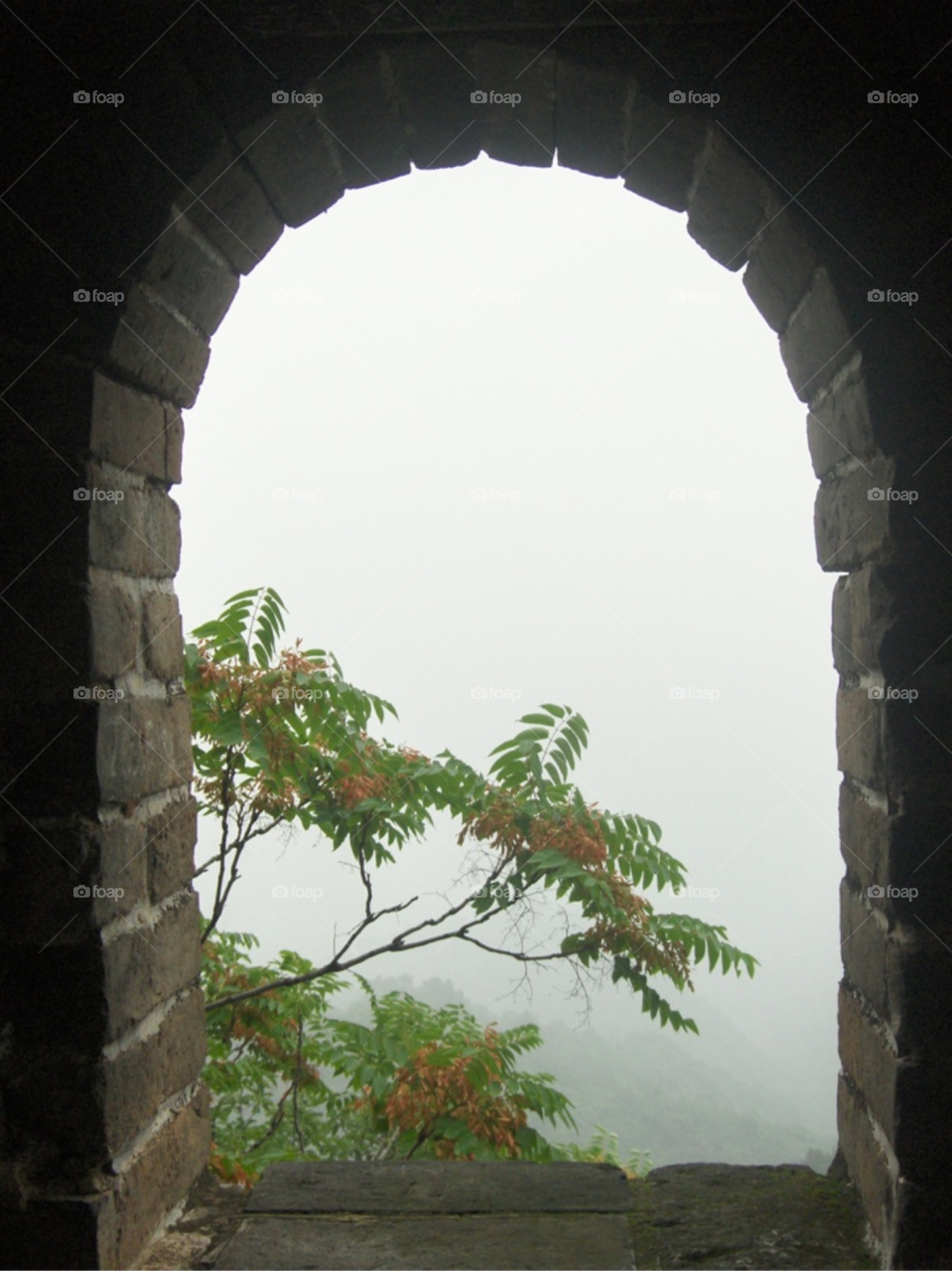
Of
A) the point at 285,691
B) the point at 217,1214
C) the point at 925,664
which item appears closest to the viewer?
the point at 925,664

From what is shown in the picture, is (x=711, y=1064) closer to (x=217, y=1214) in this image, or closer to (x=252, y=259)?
(x=217, y=1214)

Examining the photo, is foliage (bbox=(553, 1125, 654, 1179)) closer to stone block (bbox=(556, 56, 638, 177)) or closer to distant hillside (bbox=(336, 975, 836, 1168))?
distant hillside (bbox=(336, 975, 836, 1168))

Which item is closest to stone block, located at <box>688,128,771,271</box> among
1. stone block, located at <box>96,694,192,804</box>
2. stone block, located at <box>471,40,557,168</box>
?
stone block, located at <box>471,40,557,168</box>

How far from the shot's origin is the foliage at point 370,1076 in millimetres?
2680

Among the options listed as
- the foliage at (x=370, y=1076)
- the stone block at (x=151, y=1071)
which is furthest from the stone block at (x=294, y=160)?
the foliage at (x=370, y=1076)

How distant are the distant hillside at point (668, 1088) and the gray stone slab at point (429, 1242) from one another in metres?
2.23

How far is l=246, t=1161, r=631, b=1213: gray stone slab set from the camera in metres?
1.88

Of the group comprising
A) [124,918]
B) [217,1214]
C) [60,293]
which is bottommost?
[217,1214]

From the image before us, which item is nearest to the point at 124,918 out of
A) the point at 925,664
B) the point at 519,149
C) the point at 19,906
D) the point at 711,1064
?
the point at 19,906

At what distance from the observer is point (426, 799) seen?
2.74 meters

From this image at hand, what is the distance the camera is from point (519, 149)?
197cm

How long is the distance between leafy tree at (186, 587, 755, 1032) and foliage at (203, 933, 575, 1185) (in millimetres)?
114

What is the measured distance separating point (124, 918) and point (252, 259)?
1319mm

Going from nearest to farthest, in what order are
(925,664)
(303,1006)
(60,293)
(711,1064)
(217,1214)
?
(925,664), (60,293), (217,1214), (303,1006), (711,1064)
